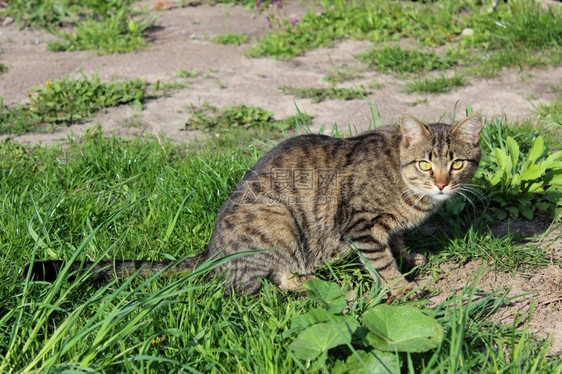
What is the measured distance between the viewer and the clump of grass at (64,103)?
199 inches

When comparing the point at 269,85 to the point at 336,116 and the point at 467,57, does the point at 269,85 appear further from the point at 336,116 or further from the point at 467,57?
the point at 467,57

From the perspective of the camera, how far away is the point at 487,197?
11.9ft

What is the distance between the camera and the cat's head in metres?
3.13

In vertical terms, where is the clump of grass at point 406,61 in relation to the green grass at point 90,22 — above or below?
below

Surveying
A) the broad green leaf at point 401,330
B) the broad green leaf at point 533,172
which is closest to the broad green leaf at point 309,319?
the broad green leaf at point 401,330

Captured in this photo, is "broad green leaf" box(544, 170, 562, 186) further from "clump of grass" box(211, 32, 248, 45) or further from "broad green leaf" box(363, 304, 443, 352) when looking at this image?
"clump of grass" box(211, 32, 248, 45)

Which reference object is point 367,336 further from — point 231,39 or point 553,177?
point 231,39

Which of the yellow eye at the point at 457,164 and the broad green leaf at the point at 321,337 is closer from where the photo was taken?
the broad green leaf at the point at 321,337

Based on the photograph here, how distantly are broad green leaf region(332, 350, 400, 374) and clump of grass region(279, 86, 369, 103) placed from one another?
350 cm

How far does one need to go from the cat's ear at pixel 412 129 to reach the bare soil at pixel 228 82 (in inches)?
29.8

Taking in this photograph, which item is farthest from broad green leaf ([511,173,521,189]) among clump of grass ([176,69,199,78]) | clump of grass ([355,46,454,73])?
clump of grass ([176,69,199,78])

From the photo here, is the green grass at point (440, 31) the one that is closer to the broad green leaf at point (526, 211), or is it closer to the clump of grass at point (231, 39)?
the clump of grass at point (231, 39)

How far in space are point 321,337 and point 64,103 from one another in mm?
3927

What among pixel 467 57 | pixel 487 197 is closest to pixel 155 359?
pixel 487 197
